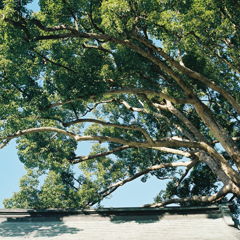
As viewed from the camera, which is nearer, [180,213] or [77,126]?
[180,213]

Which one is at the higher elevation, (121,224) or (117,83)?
(117,83)

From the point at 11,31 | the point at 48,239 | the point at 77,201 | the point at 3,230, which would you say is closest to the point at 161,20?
the point at 11,31

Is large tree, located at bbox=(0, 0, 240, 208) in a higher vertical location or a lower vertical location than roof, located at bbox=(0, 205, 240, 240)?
higher

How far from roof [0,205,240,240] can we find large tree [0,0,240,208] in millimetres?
1588

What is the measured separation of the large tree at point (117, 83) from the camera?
30.0ft

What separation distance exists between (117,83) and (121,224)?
539cm

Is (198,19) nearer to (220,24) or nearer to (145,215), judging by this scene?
(220,24)

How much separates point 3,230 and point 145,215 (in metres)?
4.98

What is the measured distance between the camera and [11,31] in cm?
884

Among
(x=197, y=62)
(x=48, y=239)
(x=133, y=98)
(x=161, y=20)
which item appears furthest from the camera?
(x=133, y=98)

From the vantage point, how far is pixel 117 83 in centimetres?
1076

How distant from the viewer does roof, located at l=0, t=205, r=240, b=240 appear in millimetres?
8312

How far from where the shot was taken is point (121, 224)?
9469mm

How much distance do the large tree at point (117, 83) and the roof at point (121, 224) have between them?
5.21ft
